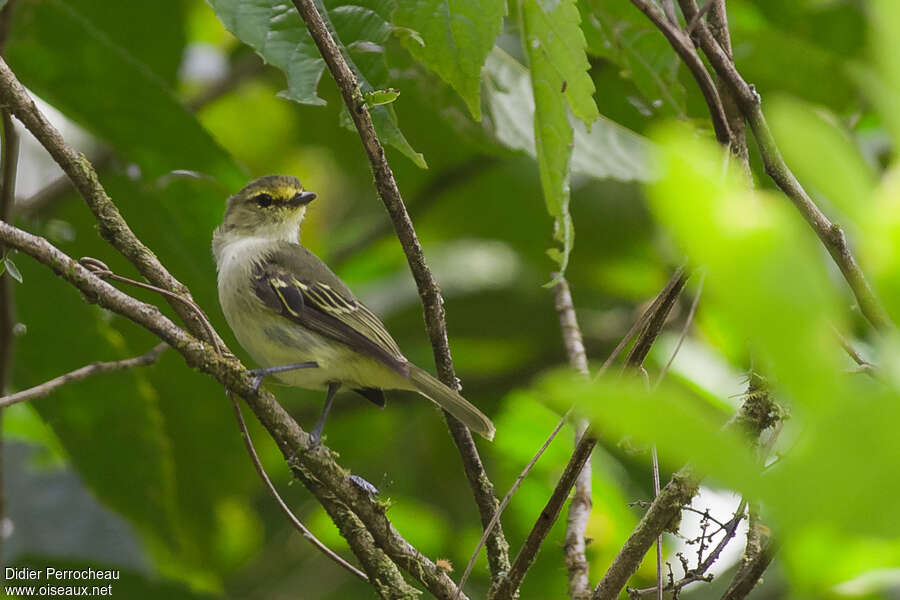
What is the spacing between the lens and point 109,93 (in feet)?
9.14

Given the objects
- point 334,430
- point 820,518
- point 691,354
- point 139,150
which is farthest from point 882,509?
point 334,430

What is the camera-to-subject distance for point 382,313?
3959mm

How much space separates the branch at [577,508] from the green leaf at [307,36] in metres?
0.56

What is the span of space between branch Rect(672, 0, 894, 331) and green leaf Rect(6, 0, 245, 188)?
1471 millimetres

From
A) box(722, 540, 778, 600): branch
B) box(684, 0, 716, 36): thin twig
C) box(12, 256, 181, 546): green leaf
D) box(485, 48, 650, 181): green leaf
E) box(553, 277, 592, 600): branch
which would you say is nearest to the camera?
box(722, 540, 778, 600): branch

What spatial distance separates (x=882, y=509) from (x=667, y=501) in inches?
41.9

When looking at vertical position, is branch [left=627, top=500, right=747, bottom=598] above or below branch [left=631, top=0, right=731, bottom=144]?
below

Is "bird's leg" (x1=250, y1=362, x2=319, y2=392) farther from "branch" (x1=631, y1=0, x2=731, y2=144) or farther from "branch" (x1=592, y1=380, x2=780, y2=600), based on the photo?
"branch" (x1=631, y1=0, x2=731, y2=144)

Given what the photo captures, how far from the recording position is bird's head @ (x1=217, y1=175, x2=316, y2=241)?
3705 millimetres

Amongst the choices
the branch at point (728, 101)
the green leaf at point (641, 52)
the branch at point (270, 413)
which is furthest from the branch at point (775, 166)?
the branch at point (270, 413)

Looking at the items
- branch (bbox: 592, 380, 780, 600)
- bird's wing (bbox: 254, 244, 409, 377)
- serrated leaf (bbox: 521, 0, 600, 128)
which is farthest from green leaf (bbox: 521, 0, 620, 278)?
bird's wing (bbox: 254, 244, 409, 377)

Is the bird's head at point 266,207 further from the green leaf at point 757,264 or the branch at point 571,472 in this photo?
the green leaf at point 757,264

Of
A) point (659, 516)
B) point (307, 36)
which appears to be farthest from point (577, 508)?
point (307, 36)

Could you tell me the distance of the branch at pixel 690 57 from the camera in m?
1.52
